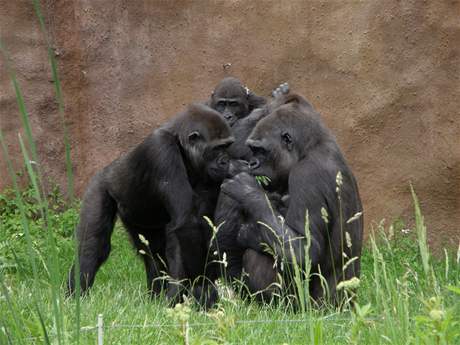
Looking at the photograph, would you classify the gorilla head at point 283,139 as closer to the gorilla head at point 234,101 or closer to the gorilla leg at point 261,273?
the gorilla leg at point 261,273

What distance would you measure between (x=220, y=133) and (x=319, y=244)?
1216mm

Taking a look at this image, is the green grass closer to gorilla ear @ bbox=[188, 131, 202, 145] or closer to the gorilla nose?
the gorilla nose

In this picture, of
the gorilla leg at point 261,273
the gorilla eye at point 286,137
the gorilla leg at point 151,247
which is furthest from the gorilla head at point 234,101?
the gorilla leg at point 261,273

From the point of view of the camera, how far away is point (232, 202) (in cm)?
514

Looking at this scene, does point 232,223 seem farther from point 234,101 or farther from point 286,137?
point 234,101

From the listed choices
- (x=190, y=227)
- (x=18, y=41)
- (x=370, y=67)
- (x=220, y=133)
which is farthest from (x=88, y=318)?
(x=18, y=41)

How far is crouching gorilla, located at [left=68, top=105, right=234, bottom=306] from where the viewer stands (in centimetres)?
541

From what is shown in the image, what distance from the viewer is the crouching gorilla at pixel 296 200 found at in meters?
4.65

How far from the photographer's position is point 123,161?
5.76 meters

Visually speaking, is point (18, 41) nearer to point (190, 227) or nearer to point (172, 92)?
point (172, 92)

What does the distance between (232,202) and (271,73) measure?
2.76m

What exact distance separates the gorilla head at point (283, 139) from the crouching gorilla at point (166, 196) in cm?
57

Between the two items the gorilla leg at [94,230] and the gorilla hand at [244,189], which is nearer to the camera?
the gorilla hand at [244,189]

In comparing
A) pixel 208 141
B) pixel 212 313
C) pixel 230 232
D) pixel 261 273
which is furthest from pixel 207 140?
pixel 212 313
